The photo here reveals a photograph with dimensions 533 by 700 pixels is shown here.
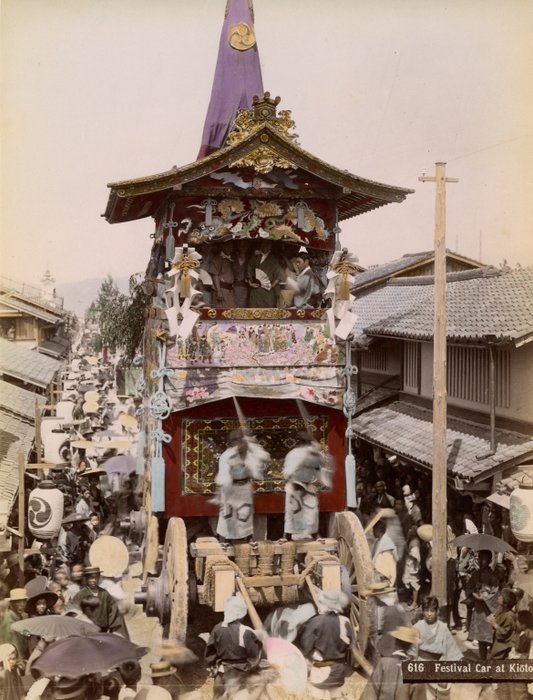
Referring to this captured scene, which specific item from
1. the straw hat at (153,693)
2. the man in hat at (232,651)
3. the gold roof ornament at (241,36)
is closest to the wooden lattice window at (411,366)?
the gold roof ornament at (241,36)

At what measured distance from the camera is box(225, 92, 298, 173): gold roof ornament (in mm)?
9602

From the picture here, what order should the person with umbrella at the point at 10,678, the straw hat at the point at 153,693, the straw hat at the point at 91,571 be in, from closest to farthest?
the person with umbrella at the point at 10,678, the straw hat at the point at 153,693, the straw hat at the point at 91,571

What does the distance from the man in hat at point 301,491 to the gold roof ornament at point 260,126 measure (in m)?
3.76

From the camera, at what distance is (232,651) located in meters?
8.63

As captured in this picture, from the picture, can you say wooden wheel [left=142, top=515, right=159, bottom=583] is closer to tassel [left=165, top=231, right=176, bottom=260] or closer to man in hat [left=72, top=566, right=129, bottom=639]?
man in hat [left=72, top=566, right=129, bottom=639]

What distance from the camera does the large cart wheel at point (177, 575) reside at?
349 inches

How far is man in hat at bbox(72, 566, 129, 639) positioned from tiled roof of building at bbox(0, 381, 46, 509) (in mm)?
1763

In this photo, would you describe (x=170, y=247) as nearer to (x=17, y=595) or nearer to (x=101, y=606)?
(x=101, y=606)

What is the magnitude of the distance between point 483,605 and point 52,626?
519 centimetres

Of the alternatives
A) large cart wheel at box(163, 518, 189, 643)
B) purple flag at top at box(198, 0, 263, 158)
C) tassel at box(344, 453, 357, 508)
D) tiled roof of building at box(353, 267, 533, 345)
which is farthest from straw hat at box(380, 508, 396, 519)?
purple flag at top at box(198, 0, 263, 158)

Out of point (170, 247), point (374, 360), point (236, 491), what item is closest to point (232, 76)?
point (170, 247)

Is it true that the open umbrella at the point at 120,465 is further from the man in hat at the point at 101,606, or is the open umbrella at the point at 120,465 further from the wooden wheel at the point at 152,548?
the man in hat at the point at 101,606

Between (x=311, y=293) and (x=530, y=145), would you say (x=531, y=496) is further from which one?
(x=530, y=145)

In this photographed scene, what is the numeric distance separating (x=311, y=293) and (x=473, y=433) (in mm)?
3475
